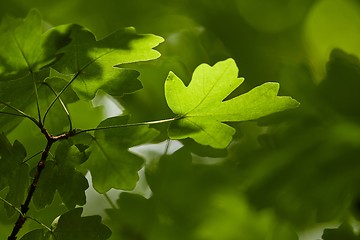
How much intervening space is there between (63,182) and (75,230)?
0.10 metres

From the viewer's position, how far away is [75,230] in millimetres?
1155

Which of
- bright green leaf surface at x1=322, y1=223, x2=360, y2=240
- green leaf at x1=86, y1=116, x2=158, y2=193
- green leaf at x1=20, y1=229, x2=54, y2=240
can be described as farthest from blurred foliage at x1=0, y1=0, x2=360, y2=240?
green leaf at x1=20, y1=229, x2=54, y2=240

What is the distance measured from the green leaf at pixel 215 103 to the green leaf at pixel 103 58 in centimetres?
9

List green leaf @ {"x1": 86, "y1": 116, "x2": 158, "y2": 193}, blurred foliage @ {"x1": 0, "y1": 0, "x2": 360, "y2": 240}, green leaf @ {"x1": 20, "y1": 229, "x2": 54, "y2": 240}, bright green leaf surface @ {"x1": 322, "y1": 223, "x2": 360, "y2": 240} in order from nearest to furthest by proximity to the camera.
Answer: green leaf @ {"x1": 20, "y1": 229, "x2": 54, "y2": 240} < green leaf @ {"x1": 86, "y1": 116, "x2": 158, "y2": 193} < bright green leaf surface @ {"x1": 322, "y1": 223, "x2": 360, "y2": 240} < blurred foliage @ {"x1": 0, "y1": 0, "x2": 360, "y2": 240}

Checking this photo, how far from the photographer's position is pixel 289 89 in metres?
1.77

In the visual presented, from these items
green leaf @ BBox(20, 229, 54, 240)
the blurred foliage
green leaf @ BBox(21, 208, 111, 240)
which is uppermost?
green leaf @ BBox(21, 208, 111, 240)

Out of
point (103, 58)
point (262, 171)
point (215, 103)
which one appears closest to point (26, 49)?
point (103, 58)

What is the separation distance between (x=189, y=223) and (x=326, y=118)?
0.50 meters

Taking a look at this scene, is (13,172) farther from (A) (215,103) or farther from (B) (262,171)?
(B) (262,171)

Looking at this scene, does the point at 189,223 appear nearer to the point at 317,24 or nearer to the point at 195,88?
the point at 195,88

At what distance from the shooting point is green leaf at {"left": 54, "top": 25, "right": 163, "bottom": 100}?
1.21m

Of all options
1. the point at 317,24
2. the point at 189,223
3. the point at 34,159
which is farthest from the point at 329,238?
the point at 317,24

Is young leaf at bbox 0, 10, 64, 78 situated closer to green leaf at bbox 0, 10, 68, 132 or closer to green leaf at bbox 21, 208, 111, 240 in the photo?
green leaf at bbox 0, 10, 68, 132

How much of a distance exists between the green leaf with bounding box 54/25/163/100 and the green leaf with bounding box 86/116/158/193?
3.7 inches
